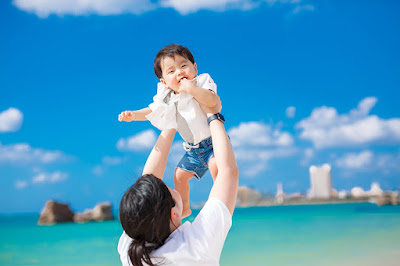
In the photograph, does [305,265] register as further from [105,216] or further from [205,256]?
[105,216]

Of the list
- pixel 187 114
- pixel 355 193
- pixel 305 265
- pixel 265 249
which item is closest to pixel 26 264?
pixel 265 249

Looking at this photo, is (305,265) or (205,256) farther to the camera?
(305,265)

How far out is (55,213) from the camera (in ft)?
52.9

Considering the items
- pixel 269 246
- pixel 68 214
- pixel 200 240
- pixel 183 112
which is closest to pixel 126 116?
pixel 183 112

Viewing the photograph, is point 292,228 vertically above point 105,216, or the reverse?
point 105,216

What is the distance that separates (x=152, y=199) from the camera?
1.14 meters

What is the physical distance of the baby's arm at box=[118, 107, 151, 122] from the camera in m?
1.67

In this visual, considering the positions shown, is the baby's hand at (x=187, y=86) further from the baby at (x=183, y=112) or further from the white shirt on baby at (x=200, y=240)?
the white shirt on baby at (x=200, y=240)

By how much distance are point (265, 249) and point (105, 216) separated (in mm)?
9285

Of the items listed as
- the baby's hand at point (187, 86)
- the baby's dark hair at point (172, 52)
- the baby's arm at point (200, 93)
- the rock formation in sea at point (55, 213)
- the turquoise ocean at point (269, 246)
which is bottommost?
the baby's arm at point (200, 93)

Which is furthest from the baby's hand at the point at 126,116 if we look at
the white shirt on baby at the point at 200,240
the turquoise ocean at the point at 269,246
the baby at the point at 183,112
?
the turquoise ocean at the point at 269,246

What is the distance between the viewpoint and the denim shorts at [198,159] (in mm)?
1696

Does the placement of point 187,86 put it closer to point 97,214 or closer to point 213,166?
point 213,166

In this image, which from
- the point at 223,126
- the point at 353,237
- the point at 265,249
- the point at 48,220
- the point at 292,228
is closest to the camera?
the point at 223,126
